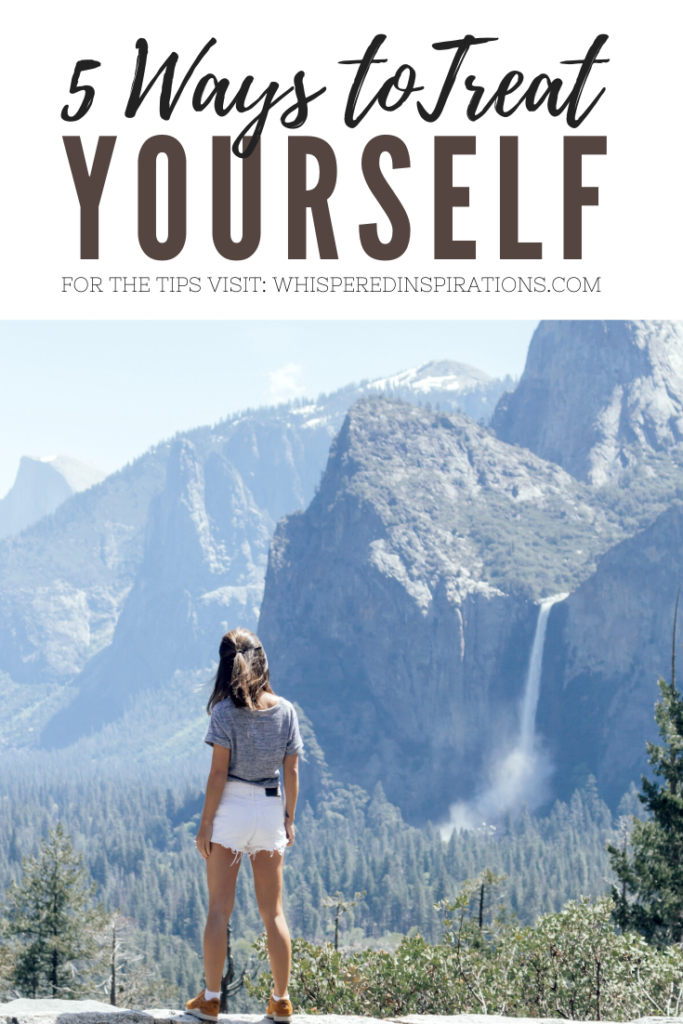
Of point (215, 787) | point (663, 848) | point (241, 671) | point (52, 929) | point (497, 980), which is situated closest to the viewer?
point (241, 671)

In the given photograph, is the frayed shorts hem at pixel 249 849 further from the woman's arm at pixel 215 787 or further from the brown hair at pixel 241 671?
the brown hair at pixel 241 671

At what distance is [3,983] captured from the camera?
54.3m

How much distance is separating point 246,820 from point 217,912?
1341 millimetres

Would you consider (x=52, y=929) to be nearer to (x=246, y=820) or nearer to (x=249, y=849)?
(x=249, y=849)

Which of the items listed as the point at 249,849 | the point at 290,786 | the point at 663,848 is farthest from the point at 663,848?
the point at 249,849

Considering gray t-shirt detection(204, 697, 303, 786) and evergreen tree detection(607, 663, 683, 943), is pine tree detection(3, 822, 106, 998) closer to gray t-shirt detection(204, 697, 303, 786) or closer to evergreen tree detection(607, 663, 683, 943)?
evergreen tree detection(607, 663, 683, 943)

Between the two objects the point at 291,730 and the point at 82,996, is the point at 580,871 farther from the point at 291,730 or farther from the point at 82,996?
the point at 291,730

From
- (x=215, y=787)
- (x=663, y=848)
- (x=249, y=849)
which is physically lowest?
(x=663, y=848)

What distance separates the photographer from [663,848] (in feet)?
128

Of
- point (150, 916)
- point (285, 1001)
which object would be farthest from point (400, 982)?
point (150, 916)

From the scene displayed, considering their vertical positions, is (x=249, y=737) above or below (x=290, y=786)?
above

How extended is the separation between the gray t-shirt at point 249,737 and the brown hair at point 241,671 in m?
0.13

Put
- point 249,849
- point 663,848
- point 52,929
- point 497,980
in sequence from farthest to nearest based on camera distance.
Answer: point 52,929 < point 663,848 < point 497,980 < point 249,849

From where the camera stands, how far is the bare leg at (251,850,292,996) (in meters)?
13.8
